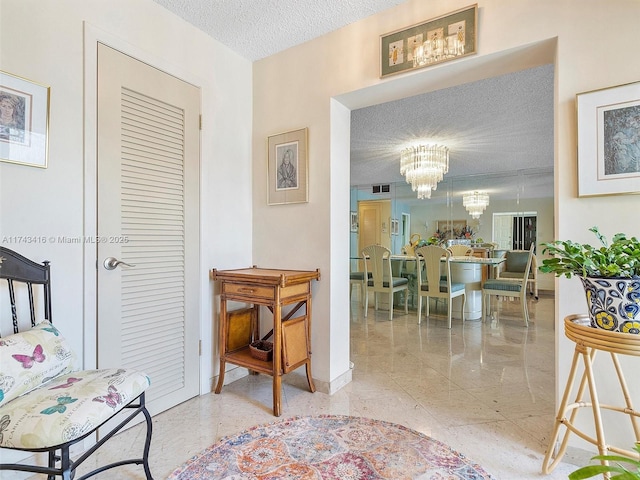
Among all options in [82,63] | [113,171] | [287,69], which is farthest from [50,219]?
[287,69]

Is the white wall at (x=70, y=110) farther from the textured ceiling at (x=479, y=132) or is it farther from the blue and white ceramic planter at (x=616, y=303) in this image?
the blue and white ceramic planter at (x=616, y=303)

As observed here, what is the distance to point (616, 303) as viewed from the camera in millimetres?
1161

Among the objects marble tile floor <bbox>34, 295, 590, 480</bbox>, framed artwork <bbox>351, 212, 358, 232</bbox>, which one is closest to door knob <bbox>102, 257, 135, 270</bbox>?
marble tile floor <bbox>34, 295, 590, 480</bbox>

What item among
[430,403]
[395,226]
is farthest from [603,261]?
[395,226]

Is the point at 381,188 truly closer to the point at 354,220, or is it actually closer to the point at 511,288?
the point at 354,220

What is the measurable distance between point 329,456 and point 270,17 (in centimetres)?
257

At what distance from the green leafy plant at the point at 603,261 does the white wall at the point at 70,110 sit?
6.61ft

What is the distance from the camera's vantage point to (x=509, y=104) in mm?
3215

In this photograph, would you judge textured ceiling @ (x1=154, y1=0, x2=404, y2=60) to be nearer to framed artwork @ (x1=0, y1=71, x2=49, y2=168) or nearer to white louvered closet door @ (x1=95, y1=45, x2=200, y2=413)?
white louvered closet door @ (x1=95, y1=45, x2=200, y2=413)

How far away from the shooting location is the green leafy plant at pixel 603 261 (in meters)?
1.16

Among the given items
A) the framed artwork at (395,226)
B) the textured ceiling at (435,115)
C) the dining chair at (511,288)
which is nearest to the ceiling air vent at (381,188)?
the textured ceiling at (435,115)

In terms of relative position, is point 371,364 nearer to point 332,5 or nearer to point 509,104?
point 332,5

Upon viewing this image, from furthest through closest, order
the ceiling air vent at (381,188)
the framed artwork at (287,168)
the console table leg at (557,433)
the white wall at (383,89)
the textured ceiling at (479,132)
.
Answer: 1. the ceiling air vent at (381,188)
2. the textured ceiling at (479,132)
3. the framed artwork at (287,168)
4. the white wall at (383,89)
5. the console table leg at (557,433)

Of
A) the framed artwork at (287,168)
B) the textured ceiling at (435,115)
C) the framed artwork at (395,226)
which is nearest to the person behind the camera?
the textured ceiling at (435,115)
